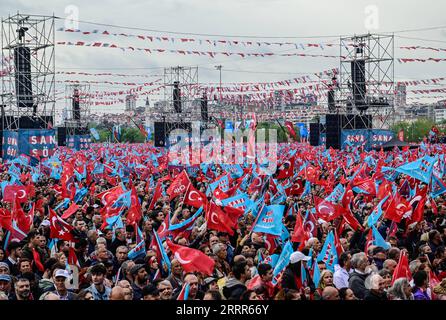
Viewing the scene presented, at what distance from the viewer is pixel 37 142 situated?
104 ft

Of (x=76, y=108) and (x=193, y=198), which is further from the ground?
(x=76, y=108)

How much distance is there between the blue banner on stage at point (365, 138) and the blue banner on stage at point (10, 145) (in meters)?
14.7

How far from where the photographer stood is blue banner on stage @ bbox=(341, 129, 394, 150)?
→ 37.9m

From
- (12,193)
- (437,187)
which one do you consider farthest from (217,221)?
(437,187)

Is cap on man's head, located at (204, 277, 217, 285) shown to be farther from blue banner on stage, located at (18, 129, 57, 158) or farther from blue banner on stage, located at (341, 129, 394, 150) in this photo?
blue banner on stage, located at (341, 129, 394, 150)

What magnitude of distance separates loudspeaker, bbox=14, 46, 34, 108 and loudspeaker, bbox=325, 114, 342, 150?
43.2ft

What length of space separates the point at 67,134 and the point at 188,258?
176ft

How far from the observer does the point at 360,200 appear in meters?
19.0

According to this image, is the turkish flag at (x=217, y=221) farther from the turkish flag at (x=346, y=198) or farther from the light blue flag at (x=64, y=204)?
the light blue flag at (x=64, y=204)

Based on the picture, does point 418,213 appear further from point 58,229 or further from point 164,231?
point 58,229

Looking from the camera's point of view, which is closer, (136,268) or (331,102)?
(136,268)

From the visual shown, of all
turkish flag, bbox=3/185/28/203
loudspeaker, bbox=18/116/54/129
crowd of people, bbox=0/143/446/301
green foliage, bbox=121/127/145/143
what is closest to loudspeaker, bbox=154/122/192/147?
loudspeaker, bbox=18/116/54/129

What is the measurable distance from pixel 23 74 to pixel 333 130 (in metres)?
13.8

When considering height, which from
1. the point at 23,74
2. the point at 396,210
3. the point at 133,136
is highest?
the point at 23,74
